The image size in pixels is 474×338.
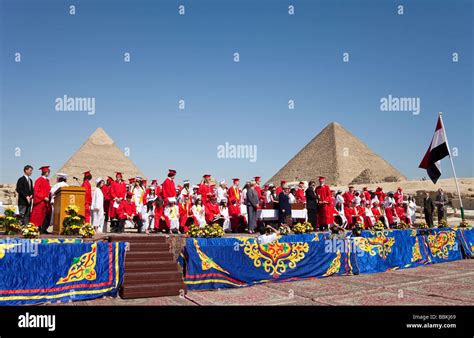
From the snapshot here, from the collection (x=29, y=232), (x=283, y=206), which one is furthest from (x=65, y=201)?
(x=283, y=206)

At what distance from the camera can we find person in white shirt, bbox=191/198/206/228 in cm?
1187

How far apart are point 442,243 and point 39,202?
10.1 metres

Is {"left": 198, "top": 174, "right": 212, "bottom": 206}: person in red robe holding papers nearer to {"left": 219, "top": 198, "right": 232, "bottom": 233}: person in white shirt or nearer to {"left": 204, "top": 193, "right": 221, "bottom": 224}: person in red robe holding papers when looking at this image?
{"left": 204, "top": 193, "right": 221, "bottom": 224}: person in red robe holding papers

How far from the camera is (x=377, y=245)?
8.99 m

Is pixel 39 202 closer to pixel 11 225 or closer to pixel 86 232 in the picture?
pixel 11 225

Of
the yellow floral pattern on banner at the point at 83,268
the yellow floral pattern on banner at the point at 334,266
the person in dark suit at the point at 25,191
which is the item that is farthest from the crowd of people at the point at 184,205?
the yellow floral pattern on banner at the point at 83,268

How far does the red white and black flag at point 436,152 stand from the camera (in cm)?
1405

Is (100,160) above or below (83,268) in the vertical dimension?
above

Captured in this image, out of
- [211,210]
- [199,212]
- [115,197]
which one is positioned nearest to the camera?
[115,197]

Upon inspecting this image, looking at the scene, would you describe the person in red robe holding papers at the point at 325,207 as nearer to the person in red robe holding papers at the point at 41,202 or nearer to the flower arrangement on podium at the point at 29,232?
the person in red robe holding papers at the point at 41,202

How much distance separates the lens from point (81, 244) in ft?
20.0
